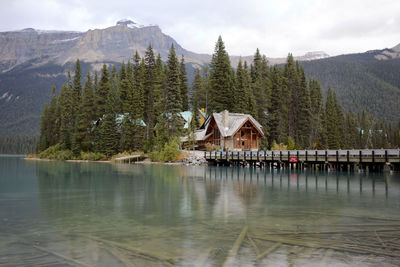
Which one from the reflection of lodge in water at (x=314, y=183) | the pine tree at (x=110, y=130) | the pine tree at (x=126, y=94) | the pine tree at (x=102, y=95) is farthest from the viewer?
the pine tree at (x=102, y=95)

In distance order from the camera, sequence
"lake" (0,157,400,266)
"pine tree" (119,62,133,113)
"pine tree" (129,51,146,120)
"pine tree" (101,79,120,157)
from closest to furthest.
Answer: "lake" (0,157,400,266)
"pine tree" (101,79,120,157)
"pine tree" (129,51,146,120)
"pine tree" (119,62,133,113)

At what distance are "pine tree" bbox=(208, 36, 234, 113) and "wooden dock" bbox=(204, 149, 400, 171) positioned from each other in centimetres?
1854

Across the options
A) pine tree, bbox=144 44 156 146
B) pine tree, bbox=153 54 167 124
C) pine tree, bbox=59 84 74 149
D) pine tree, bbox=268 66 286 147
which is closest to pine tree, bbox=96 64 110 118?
pine tree, bbox=59 84 74 149

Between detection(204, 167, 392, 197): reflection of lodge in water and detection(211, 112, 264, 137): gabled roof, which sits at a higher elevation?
detection(211, 112, 264, 137): gabled roof

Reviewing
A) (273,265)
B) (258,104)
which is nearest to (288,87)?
(258,104)

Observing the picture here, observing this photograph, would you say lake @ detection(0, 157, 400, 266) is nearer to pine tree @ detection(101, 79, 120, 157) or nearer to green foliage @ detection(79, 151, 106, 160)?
pine tree @ detection(101, 79, 120, 157)

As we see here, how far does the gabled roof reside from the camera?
185 feet

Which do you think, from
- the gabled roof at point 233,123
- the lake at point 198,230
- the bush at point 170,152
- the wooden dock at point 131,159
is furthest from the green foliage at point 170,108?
the lake at point 198,230

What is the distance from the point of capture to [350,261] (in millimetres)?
7508

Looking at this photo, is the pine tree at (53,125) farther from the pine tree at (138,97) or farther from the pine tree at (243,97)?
the pine tree at (243,97)

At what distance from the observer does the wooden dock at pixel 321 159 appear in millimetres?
33125

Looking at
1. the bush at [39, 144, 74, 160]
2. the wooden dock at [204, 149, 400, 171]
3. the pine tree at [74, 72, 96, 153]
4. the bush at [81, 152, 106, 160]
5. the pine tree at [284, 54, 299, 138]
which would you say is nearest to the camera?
the wooden dock at [204, 149, 400, 171]

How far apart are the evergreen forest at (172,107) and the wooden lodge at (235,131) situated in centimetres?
416

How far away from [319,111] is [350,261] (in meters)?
74.5
